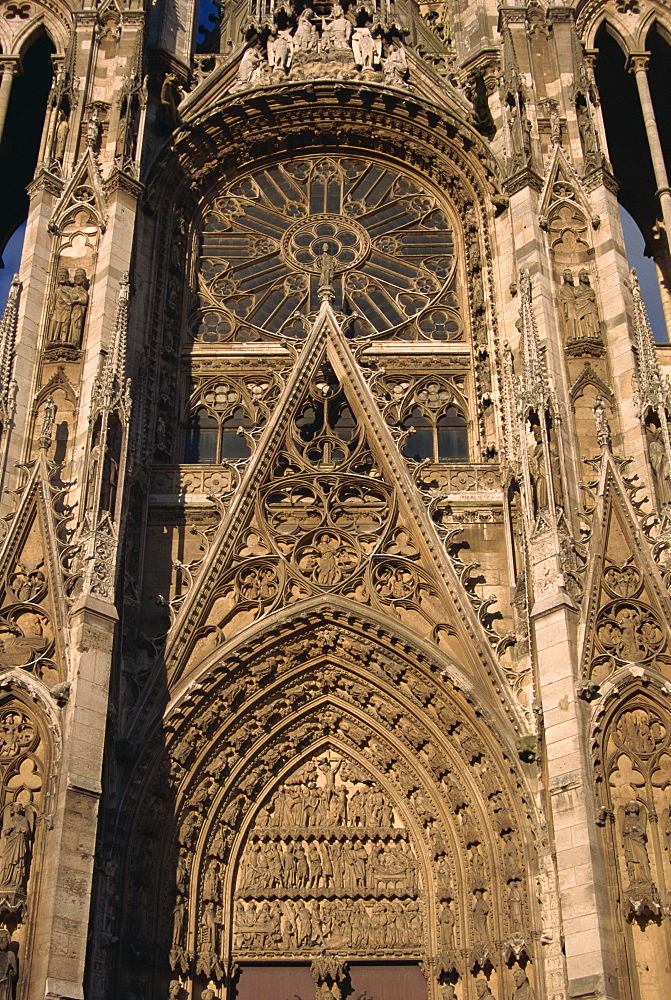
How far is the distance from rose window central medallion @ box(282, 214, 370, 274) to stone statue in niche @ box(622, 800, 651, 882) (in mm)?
9061

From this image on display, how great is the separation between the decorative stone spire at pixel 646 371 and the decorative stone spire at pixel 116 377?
575 cm

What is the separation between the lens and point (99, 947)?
13234 millimetres

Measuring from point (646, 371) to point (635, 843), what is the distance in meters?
5.56

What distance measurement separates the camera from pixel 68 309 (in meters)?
17.0

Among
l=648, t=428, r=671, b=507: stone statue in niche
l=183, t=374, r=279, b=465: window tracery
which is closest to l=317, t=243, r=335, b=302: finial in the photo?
l=183, t=374, r=279, b=465: window tracery

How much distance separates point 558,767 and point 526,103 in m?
9.52

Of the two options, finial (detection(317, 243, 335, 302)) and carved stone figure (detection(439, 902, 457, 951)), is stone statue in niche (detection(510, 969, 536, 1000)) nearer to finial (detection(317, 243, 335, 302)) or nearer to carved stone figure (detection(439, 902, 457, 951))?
carved stone figure (detection(439, 902, 457, 951))

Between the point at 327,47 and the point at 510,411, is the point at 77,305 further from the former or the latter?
the point at 327,47

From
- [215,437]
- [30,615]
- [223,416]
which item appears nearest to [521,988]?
[30,615]

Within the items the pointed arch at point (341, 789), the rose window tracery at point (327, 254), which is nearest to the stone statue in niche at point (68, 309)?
the rose window tracery at point (327, 254)

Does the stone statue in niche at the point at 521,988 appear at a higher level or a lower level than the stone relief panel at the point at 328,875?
lower

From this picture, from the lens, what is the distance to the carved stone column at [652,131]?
1875 cm

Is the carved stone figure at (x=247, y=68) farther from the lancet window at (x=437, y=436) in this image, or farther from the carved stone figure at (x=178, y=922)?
the carved stone figure at (x=178, y=922)

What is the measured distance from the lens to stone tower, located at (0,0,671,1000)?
13.6 m
